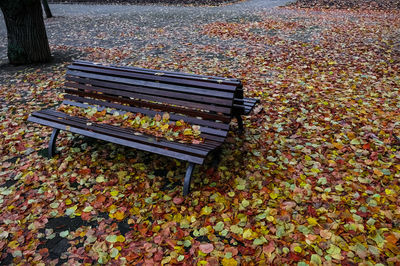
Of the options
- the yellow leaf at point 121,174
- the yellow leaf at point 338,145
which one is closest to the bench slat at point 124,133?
the yellow leaf at point 121,174

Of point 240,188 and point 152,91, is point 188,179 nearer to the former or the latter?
point 240,188

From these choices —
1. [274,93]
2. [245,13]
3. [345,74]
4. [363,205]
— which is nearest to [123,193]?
[363,205]

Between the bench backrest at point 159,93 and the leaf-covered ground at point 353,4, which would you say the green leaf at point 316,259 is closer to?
the bench backrest at point 159,93

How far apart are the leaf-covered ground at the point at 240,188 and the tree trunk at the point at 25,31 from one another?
→ 117 centimetres

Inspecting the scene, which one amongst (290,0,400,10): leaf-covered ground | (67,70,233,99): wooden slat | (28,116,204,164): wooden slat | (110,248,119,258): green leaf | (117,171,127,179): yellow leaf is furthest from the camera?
(290,0,400,10): leaf-covered ground

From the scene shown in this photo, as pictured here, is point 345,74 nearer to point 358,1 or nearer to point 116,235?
point 116,235

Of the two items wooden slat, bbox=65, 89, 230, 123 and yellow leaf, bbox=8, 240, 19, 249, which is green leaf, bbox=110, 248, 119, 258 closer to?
yellow leaf, bbox=8, 240, 19, 249

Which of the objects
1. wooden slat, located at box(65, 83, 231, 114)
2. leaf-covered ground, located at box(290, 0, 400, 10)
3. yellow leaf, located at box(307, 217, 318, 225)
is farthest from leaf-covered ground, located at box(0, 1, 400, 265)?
leaf-covered ground, located at box(290, 0, 400, 10)

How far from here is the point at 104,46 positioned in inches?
326

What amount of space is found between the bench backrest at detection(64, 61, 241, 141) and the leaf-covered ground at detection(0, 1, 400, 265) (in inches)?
21.7

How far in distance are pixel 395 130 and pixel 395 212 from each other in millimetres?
1622

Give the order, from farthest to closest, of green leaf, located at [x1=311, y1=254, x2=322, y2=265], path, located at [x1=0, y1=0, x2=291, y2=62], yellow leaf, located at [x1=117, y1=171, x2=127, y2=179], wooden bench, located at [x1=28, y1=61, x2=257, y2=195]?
path, located at [x1=0, y1=0, x2=291, y2=62]
yellow leaf, located at [x1=117, y1=171, x2=127, y2=179]
wooden bench, located at [x1=28, y1=61, x2=257, y2=195]
green leaf, located at [x1=311, y1=254, x2=322, y2=265]

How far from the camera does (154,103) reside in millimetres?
3420

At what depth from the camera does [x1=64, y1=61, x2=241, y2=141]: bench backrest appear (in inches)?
118
